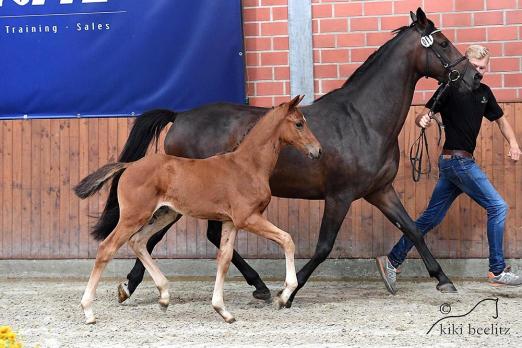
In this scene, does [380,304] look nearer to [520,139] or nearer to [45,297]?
[520,139]

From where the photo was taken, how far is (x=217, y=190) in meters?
6.01

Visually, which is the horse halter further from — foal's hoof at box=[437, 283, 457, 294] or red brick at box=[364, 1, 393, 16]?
foal's hoof at box=[437, 283, 457, 294]

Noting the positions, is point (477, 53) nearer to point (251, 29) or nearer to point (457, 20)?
point (457, 20)

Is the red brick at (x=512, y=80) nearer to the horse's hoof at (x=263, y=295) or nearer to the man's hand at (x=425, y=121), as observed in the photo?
the man's hand at (x=425, y=121)

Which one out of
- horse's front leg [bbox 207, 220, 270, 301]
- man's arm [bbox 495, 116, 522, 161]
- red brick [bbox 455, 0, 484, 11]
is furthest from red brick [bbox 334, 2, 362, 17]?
horse's front leg [bbox 207, 220, 270, 301]

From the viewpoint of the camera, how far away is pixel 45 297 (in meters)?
7.35

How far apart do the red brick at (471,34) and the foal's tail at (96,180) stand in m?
3.77

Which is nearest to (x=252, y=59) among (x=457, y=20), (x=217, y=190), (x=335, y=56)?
(x=335, y=56)

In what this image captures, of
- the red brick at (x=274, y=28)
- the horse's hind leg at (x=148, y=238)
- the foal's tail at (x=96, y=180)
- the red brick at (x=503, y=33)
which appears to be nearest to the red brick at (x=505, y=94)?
the red brick at (x=503, y=33)

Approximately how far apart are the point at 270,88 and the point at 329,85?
60 centimetres

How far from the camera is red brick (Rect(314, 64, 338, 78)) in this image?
8.31m

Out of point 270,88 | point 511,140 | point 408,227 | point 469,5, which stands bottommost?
point 408,227

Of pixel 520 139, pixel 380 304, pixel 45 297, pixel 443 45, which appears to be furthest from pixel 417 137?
pixel 45 297

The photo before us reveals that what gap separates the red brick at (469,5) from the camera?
8070 millimetres
